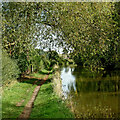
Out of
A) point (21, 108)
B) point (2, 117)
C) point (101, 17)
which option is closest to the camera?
point (101, 17)

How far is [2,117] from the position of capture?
31.2ft

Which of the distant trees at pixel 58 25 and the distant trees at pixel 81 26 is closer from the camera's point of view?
the distant trees at pixel 58 25

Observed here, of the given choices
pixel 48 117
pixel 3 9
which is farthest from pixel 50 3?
pixel 48 117

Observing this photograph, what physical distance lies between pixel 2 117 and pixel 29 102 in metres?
4.16

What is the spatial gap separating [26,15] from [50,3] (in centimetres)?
101

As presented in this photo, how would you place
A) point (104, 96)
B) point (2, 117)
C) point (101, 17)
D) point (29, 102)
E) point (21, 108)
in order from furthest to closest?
point (104, 96) < point (29, 102) < point (21, 108) < point (2, 117) < point (101, 17)

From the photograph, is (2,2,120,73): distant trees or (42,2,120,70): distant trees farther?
(42,2,120,70): distant trees

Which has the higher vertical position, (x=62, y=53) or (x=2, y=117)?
(x=62, y=53)

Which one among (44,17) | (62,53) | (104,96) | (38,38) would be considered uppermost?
(44,17)

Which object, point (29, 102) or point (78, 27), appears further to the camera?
point (29, 102)

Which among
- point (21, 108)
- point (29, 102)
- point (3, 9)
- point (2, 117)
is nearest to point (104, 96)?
point (29, 102)

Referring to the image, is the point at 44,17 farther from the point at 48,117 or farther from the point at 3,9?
the point at 48,117

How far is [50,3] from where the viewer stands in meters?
7.12

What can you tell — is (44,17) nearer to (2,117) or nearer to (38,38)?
(38,38)
